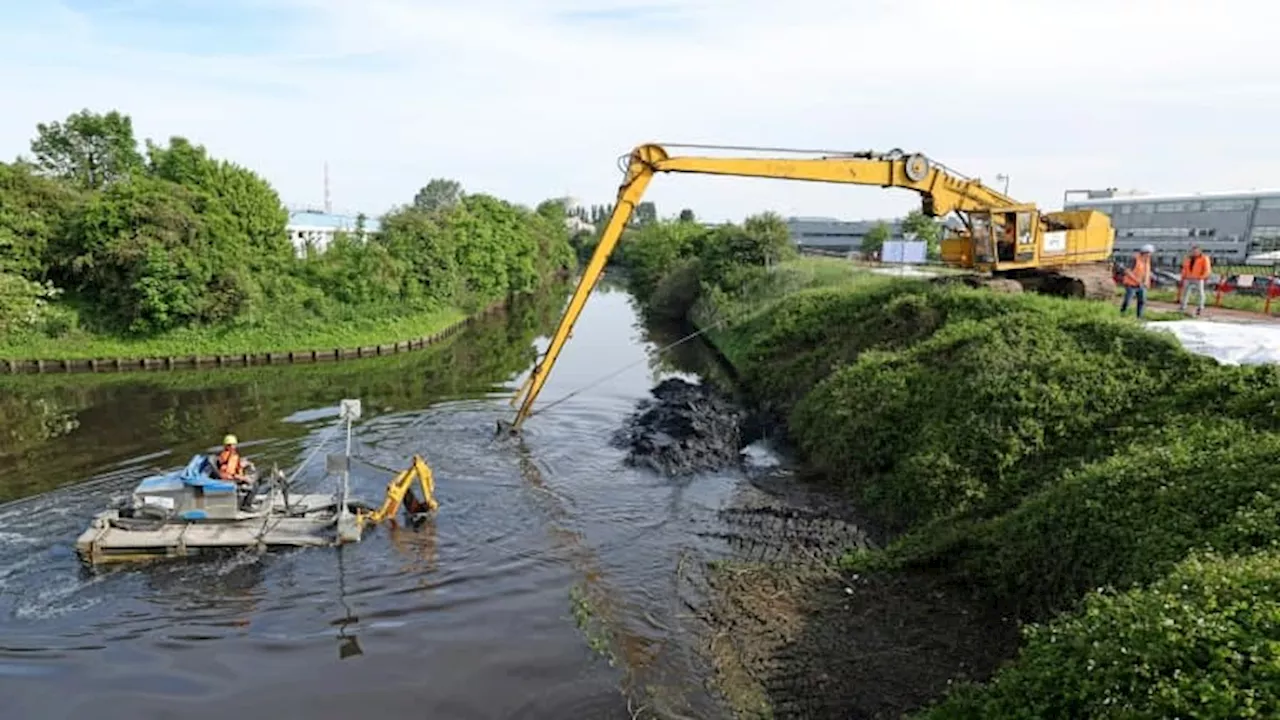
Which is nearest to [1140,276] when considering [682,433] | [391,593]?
[682,433]

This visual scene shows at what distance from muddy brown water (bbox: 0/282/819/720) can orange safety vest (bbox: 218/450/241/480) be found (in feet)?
4.99

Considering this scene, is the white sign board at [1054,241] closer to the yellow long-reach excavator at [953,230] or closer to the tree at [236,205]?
the yellow long-reach excavator at [953,230]

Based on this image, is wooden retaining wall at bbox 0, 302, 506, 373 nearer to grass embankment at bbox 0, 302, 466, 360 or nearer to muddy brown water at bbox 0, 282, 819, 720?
grass embankment at bbox 0, 302, 466, 360

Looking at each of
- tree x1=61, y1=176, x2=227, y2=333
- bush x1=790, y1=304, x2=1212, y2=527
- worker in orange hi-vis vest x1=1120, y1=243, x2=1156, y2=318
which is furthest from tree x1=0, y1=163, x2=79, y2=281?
worker in orange hi-vis vest x1=1120, y1=243, x2=1156, y2=318

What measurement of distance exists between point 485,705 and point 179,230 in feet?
117

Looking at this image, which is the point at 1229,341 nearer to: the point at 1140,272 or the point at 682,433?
the point at 1140,272

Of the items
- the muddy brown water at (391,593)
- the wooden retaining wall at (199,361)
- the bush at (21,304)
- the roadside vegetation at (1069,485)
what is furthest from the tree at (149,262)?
the roadside vegetation at (1069,485)

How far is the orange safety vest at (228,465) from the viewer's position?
14156 millimetres

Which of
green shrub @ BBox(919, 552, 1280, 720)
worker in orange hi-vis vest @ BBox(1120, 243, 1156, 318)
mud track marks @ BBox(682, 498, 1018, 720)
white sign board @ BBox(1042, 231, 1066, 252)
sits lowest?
mud track marks @ BBox(682, 498, 1018, 720)

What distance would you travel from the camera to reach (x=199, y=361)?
35875mm

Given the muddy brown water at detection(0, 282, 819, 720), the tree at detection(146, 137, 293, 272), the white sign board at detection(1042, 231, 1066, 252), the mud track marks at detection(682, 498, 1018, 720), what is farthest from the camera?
the tree at detection(146, 137, 293, 272)

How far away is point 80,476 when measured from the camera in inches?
725

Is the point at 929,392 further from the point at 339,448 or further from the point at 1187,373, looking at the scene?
the point at 339,448

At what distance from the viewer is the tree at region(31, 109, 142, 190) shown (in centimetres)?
5284
